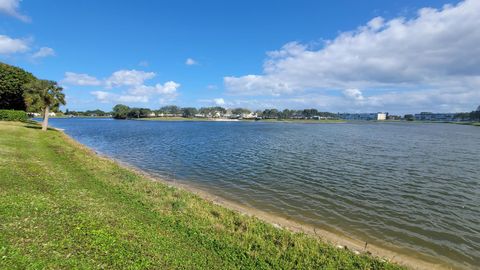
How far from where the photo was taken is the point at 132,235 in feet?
31.2

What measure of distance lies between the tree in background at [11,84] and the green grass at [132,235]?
67.5m

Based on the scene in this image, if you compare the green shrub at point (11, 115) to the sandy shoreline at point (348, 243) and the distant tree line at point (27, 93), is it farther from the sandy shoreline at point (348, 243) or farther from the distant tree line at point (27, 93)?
the sandy shoreline at point (348, 243)

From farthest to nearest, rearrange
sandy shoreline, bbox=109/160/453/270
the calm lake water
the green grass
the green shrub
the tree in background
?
the tree in background, the green shrub, the calm lake water, sandy shoreline, bbox=109/160/453/270, the green grass

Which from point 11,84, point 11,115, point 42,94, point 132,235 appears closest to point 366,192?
point 132,235

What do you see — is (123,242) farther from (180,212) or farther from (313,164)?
(313,164)

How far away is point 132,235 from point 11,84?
78.9 m

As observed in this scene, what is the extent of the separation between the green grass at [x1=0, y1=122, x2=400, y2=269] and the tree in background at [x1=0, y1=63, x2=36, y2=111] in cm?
6750

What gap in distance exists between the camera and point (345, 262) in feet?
30.8

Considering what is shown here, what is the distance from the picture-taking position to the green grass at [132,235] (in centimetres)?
785

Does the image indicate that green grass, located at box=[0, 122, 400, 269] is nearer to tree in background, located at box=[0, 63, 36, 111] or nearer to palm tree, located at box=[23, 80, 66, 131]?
palm tree, located at box=[23, 80, 66, 131]

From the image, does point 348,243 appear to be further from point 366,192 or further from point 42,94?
point 42,94

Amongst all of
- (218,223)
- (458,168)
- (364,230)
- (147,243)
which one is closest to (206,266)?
(147,243)

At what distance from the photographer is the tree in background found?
64250mm

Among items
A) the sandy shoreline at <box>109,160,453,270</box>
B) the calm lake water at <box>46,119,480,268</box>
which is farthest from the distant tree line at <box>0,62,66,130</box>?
the sandy shoreline at <box>109,160,453,270</box>
